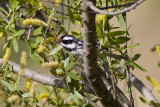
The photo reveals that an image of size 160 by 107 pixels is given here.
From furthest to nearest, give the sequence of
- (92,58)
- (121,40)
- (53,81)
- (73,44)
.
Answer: (73,44) → (53,81) → (121,40) → (92,58)

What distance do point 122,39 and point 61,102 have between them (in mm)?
668

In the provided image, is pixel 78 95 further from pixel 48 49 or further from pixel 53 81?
pixel 48 49

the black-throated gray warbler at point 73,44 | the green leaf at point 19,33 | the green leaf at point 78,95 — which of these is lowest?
the green leaf at point 78,95

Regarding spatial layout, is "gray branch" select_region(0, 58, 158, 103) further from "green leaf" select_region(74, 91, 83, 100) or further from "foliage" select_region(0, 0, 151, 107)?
"green leaf" select_region(74, 91, 83, 100)

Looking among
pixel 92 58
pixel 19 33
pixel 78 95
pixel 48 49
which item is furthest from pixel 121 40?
pixel 19 33

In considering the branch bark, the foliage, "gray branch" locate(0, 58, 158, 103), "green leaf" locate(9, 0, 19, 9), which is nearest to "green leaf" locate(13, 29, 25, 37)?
the foliage

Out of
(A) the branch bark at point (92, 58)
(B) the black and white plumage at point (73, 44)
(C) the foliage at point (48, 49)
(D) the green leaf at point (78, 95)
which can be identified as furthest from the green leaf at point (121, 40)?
(B) the black and white plumage at point (73, 44)

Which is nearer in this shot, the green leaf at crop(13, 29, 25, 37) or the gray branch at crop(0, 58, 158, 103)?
the green leaf at crop(13, 29, 25, 37)

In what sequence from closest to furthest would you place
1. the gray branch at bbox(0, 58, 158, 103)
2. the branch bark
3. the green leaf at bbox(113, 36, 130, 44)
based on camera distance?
1. the branch bark
2. the green leaf at bbox(113, 36, 130, 44)
3. the gray branch at bbox(0, 58, 158, 103)

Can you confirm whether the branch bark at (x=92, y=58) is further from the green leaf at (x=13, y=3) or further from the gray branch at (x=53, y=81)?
the green leaf at (x=13, y=3)

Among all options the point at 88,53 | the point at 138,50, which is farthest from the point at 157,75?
the point at 88,53

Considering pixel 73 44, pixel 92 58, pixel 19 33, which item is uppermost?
pixel 19 33

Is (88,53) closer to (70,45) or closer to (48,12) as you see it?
(48,12)

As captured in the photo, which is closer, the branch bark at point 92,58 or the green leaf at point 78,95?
the branch bark at point 92,58
